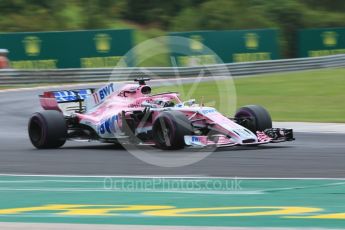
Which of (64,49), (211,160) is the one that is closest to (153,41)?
(64,49)

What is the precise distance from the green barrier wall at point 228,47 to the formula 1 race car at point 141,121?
19327mm

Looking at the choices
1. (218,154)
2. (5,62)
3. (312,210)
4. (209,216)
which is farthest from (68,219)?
(5,62)

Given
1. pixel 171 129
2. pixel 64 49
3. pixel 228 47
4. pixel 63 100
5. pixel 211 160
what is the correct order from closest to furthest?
pixel 211 160
pixel 171 129
pixel 63 100
pixel 64 49
pixel 228 47

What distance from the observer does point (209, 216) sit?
7.91 meters

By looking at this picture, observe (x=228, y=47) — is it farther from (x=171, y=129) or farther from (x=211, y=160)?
(x=211, y=160)

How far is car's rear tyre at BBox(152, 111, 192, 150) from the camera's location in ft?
43.1

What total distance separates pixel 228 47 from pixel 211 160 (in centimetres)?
2531

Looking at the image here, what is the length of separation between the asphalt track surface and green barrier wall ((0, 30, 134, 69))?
16.5 metres

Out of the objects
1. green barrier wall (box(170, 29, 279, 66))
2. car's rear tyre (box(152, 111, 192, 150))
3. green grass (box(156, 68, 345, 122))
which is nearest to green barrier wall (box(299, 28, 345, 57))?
green barrier wall (box(170, 29, 279, 66))

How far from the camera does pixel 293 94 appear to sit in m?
26.9

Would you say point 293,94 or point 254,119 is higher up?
point 293,94

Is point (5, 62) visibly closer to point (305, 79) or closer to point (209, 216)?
point (305, 79)

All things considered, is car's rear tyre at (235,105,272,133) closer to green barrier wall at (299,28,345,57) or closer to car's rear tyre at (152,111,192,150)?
car's rear tyre at (152,111,192,150)

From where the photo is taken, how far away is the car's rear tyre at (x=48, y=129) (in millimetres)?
14594
